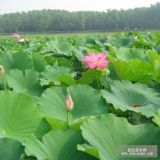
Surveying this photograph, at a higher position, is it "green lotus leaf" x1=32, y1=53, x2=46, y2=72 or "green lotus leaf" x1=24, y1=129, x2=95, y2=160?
"green lotus leaf" x1=24, y1=129, x2=95, y2=160

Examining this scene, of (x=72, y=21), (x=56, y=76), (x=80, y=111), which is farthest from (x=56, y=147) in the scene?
(x=72, y=21)

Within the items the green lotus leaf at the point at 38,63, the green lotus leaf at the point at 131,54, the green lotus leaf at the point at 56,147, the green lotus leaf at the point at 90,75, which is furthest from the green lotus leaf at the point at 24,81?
the green lotus leaf at the point at 56,147

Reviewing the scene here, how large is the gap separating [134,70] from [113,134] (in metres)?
0.74

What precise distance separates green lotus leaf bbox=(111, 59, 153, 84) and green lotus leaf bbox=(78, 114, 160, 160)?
2.11ft

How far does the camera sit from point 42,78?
171cm

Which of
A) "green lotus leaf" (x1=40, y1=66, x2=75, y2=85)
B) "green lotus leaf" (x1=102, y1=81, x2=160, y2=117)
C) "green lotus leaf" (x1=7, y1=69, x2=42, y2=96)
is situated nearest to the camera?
"green lotus leaf" (x1=102, y1=81, x2=160, y2=117)

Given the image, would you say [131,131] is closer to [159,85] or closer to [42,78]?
[159,85]

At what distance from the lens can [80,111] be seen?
4.01ft

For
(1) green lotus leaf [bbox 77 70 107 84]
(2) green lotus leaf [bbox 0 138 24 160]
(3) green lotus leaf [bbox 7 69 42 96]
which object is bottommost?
(3) green lotus leaf [bbox 7 69 42 96]

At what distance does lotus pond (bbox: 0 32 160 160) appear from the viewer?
865mm

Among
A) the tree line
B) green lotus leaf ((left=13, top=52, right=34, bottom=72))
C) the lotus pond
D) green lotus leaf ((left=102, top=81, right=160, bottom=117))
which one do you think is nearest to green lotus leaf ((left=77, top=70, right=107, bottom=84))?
the lotus pond

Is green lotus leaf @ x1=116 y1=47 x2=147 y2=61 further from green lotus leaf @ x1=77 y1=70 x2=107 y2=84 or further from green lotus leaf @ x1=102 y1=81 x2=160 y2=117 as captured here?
green lotus leaf @ x1=102 y1=81 x2=160 y2=117

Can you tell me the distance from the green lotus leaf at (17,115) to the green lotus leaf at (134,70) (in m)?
0.58

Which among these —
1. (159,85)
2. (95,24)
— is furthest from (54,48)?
(95,24)
